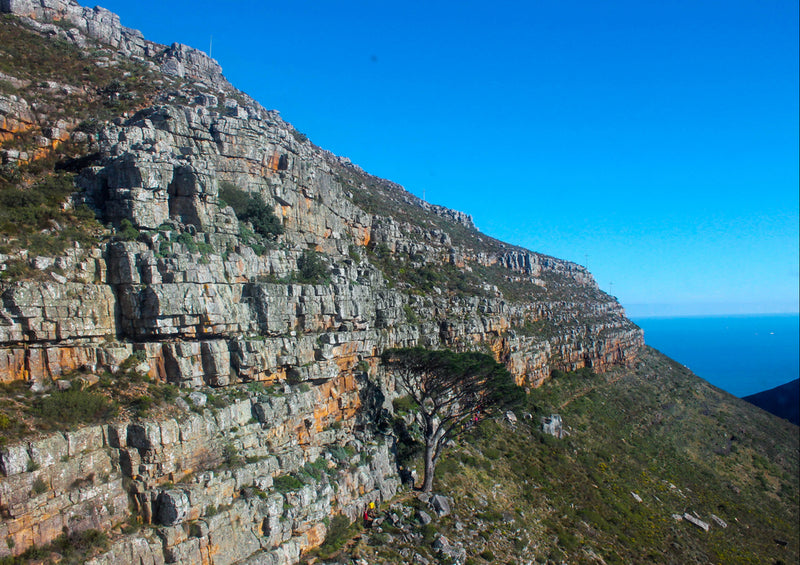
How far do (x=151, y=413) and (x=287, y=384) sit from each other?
7.10 meters

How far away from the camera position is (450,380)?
2794 centimetres

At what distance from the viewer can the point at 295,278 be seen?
24516 mm

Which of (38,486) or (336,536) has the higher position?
(38,486)

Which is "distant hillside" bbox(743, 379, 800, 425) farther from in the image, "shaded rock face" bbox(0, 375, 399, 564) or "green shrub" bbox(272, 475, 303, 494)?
"green shrub" bbox(272, 475, 303, 494)

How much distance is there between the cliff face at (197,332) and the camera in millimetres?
13719

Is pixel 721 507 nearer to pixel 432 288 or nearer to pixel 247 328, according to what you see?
pixel 432 288

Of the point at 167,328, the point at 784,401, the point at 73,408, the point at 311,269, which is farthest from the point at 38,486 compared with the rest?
the point at 784,401

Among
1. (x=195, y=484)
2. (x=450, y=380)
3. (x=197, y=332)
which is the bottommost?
(x=195, y=484)

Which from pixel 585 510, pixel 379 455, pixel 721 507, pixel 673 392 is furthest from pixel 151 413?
pixel 673 392

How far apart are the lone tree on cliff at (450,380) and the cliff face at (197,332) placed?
76.5 inches

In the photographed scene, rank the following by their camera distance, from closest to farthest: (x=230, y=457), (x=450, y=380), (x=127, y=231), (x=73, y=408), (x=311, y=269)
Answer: (x=73, y=408)
(x=230, y=457)
(x=127, y=231)
(x=311, y=269)
(x=450, y=380)

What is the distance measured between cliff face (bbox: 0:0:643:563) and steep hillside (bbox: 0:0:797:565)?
0.08 meters

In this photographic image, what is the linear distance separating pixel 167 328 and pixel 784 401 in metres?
116

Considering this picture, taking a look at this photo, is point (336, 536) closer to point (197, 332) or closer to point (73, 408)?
point (197, 332)
